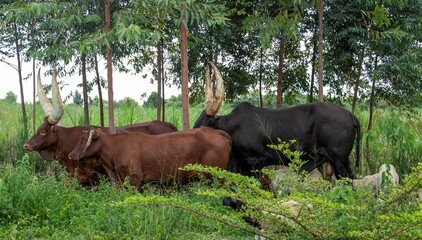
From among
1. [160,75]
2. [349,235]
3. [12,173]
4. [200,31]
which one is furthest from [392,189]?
[200,31]

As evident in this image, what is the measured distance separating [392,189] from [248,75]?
8096 mm

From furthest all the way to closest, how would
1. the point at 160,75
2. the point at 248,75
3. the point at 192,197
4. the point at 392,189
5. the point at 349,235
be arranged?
the point at 248,75 < the point at 160,75 < the point at 192,197 < the point at 392,189 < the point at 349,235

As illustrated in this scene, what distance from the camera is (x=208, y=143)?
8305mm

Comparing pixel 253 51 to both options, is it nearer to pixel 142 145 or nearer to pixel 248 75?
pixel 248 75

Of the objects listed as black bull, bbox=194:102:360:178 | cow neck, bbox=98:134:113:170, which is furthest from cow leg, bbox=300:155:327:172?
cow neck, bbox=98:134:113:170

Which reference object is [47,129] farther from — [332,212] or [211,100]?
[332,212]

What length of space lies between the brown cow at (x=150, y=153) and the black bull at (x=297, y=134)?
2.04 ft

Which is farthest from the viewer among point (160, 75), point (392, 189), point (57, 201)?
point (160, 75)

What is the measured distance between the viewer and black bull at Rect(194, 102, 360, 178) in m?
8.75

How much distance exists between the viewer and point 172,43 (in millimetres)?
11828

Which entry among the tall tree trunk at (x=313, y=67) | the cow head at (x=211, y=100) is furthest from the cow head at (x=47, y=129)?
the tall tree trunk at (x=313, y=67)

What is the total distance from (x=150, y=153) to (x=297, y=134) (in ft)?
6.58

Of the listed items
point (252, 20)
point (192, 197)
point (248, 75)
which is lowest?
point (192, 197)

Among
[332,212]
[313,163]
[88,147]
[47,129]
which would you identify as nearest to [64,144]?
[47,129]
